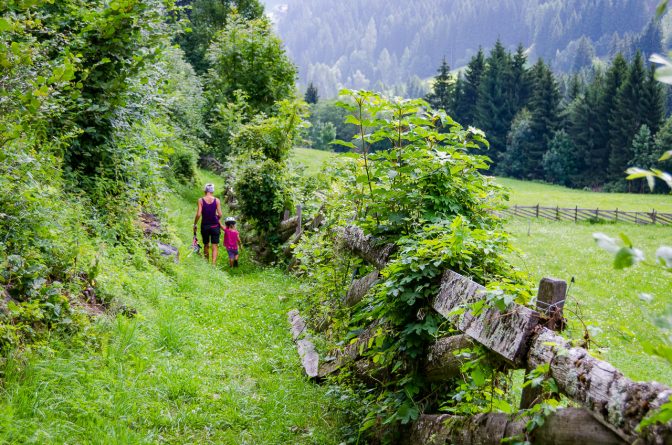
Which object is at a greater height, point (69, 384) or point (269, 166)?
point (269, 166)

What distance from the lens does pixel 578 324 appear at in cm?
252

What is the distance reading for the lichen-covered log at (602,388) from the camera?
171 centimetres

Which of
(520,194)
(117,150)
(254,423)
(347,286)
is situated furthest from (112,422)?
(520,194)

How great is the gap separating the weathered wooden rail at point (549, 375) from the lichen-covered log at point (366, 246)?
107 cm

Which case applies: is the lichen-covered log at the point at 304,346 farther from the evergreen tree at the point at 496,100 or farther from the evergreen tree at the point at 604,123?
the evergreen tree at the point at 496,100

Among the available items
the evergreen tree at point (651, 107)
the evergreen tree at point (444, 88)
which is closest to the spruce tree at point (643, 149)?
the evergreen tree at point (651, 107)

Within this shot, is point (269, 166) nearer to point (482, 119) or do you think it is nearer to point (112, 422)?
point (112, 422)

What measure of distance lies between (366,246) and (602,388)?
3078mm

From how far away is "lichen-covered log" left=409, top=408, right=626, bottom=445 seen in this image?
1.96 m

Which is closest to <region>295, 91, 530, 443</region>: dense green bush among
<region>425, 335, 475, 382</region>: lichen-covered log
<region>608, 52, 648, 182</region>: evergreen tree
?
<region>425, 335, 475, 382</region>: lichen-covered log

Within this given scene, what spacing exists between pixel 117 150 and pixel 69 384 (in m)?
5.26

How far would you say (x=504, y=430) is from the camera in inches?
99.4

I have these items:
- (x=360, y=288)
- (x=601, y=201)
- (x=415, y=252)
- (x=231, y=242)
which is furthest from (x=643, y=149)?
(x=415, y=252)

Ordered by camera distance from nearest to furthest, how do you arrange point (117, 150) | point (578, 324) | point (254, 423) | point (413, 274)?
point (578, 324), point (413, 274), point (254, 423), point (117, 150)
